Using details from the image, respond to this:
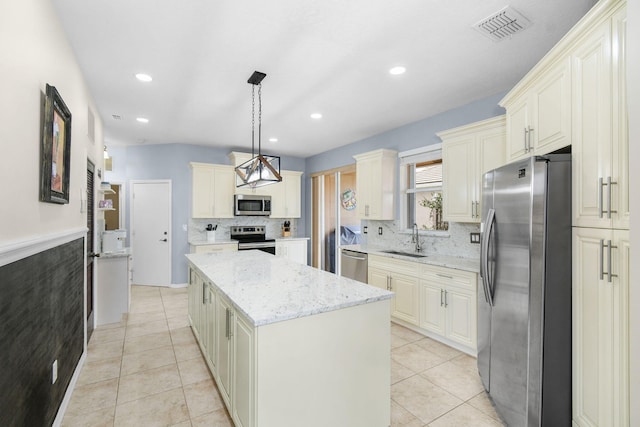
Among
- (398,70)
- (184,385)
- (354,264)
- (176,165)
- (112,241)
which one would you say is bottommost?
(184,385)

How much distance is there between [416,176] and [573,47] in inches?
110

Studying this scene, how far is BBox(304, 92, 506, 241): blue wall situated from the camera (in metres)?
3.46

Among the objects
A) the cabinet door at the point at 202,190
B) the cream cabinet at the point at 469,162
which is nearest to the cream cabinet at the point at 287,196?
the cabinet door at the point at 202,190

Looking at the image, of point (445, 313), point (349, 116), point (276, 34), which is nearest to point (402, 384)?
point (445, 313)

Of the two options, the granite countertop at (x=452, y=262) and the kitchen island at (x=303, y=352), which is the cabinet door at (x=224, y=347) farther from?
the granite countertop at (x=452, y=262)

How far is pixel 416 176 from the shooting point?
444cm

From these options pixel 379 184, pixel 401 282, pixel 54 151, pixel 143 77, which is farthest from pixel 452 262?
pixel 143 77

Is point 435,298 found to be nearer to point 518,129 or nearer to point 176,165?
point 518,129

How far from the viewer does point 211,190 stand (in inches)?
226

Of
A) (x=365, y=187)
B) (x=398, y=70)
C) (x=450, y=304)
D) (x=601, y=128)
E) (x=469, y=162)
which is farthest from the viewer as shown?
(x=365, y=187)

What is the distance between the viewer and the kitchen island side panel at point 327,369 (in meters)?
1.55

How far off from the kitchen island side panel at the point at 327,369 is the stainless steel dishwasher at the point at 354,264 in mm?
2389

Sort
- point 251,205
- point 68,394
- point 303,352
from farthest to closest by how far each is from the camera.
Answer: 1. point 251,205
2. point 68,394
3. point 303,352

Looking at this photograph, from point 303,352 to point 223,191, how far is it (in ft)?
15.4
